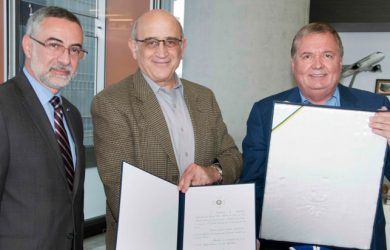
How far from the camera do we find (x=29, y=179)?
1423 mm

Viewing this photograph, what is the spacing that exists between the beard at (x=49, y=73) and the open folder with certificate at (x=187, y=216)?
1.95ft

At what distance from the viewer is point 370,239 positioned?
5.21ft

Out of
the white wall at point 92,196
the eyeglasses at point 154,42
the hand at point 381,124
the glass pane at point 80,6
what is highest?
the glass pane at point 80,6

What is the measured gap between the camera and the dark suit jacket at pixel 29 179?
4.58ft

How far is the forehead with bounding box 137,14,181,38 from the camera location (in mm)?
1709

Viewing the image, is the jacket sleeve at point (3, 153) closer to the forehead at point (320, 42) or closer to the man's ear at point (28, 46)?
the man's ear at point (28, 46)

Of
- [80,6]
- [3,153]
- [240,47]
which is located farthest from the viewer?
[80,6]

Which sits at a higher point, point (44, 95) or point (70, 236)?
point (44, 95)

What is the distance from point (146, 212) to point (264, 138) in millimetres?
631

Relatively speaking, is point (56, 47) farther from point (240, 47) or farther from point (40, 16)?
point (240, 47)

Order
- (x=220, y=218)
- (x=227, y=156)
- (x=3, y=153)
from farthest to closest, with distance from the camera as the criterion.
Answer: (x=227, y=156)
(x=220, y=218)
(x=3, y=153)

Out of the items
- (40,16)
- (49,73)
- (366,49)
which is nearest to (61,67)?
(49,73)

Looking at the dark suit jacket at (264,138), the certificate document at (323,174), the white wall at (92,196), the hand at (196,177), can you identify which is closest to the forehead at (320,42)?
the dark suit jacket at (264,138)

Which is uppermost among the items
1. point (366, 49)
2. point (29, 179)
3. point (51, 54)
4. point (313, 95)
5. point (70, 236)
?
point (366, 49)
